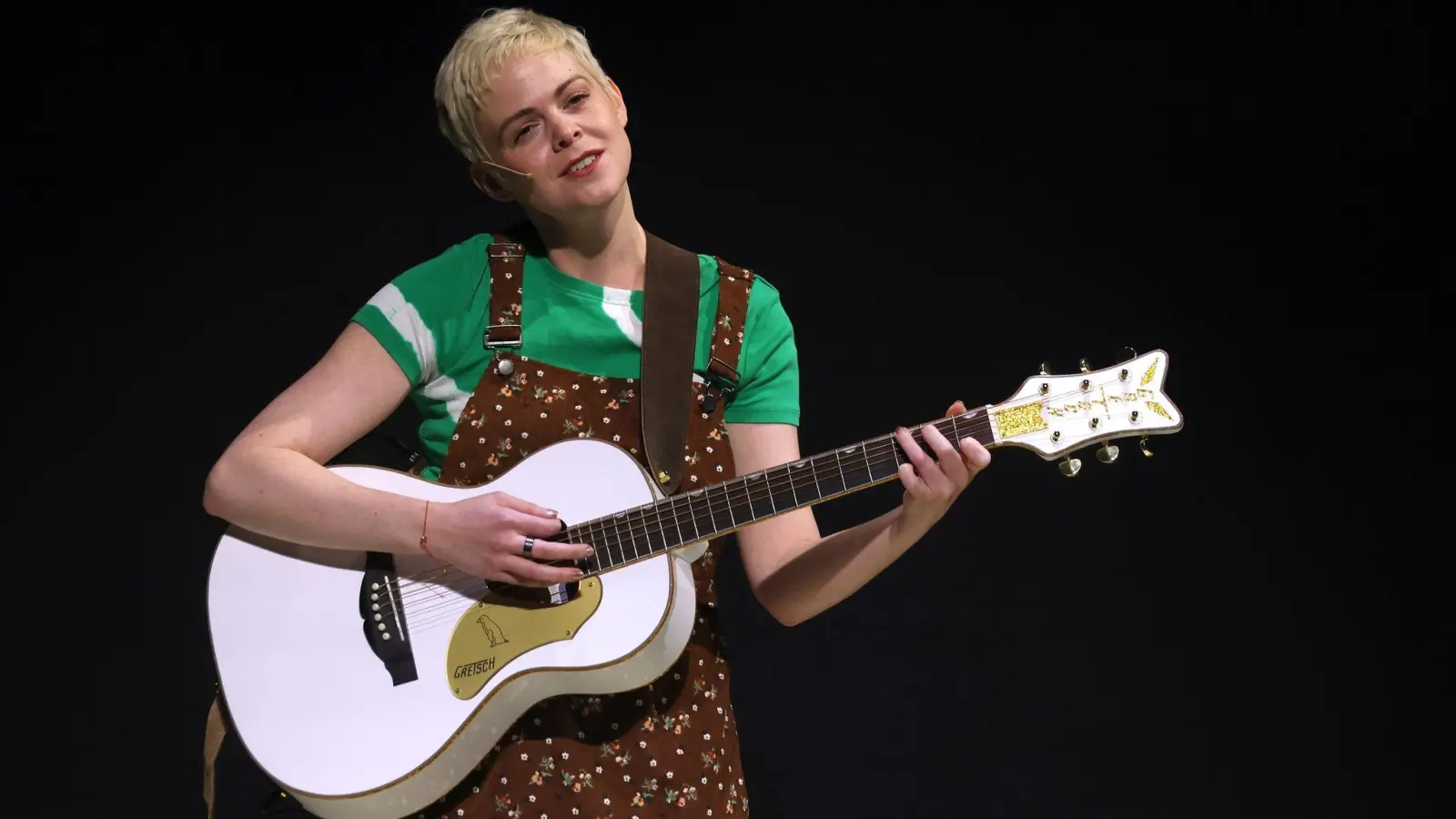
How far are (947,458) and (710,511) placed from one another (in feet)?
1.02

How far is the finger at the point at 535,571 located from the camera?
5.17 feet

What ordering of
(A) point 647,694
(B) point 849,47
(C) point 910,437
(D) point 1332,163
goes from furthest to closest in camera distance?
(B) point 849,47
(D) point 1332,163
(A) point 647,694
(C) point 910,437

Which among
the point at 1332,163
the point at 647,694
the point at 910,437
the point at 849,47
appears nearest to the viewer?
the point at 910,437

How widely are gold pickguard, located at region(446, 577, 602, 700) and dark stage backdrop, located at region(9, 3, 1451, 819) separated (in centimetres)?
91

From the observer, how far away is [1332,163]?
7.43 ft

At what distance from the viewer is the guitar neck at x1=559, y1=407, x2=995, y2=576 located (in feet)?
5.20

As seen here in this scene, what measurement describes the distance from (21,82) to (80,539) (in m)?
0.84

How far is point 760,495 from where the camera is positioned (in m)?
1.61

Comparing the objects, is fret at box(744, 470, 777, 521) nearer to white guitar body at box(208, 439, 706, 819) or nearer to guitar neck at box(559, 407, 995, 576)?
guitar neck at box(559, 407, 995, 576)

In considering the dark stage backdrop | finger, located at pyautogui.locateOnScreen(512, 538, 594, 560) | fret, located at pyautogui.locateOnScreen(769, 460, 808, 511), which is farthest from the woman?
the dark stage backdrop

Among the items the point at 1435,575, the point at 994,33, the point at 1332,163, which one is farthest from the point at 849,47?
the point at 1435,575

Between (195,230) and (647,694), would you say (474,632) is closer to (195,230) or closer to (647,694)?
(647,694)

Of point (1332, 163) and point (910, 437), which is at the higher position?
point (1332, 163)

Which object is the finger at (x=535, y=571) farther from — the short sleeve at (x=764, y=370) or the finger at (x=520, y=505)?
the short sleeve at (x=764, y=370)
